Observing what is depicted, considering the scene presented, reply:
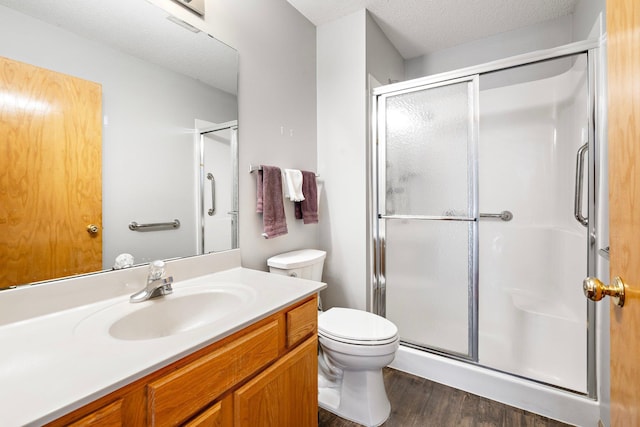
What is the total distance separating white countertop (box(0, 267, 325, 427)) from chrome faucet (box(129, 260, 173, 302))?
0.07 m

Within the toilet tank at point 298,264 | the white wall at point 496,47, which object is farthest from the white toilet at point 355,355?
the white wall at point 496,47

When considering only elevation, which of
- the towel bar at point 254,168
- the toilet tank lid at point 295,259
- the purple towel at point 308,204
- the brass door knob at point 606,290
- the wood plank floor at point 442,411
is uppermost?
the towel bar at point 254,168

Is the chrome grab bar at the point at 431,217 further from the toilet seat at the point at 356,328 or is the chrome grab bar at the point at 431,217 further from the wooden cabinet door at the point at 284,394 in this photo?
the wooden cabinet door at the point at 284,394

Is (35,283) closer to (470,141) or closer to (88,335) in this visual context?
(88,335)

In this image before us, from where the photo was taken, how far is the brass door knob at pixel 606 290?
0.60 meters

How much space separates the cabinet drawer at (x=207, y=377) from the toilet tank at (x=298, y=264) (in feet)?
2.27

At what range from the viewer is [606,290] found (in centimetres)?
62

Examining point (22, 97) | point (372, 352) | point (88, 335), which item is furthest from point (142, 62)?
point (372, 352)

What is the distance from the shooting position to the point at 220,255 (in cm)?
147

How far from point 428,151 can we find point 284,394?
1710 mm

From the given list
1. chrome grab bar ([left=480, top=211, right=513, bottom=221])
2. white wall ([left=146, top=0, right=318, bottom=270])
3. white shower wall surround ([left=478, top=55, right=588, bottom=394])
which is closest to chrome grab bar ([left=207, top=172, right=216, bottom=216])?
white wall ([left=146, top=0, right=318, bottom=270])

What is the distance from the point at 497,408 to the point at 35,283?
2173 mm

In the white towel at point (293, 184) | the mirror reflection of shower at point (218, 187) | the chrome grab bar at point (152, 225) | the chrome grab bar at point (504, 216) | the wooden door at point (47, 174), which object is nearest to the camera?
the wooden door at point (47, 174)

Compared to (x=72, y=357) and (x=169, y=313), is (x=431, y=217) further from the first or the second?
(x=72, y=357)
